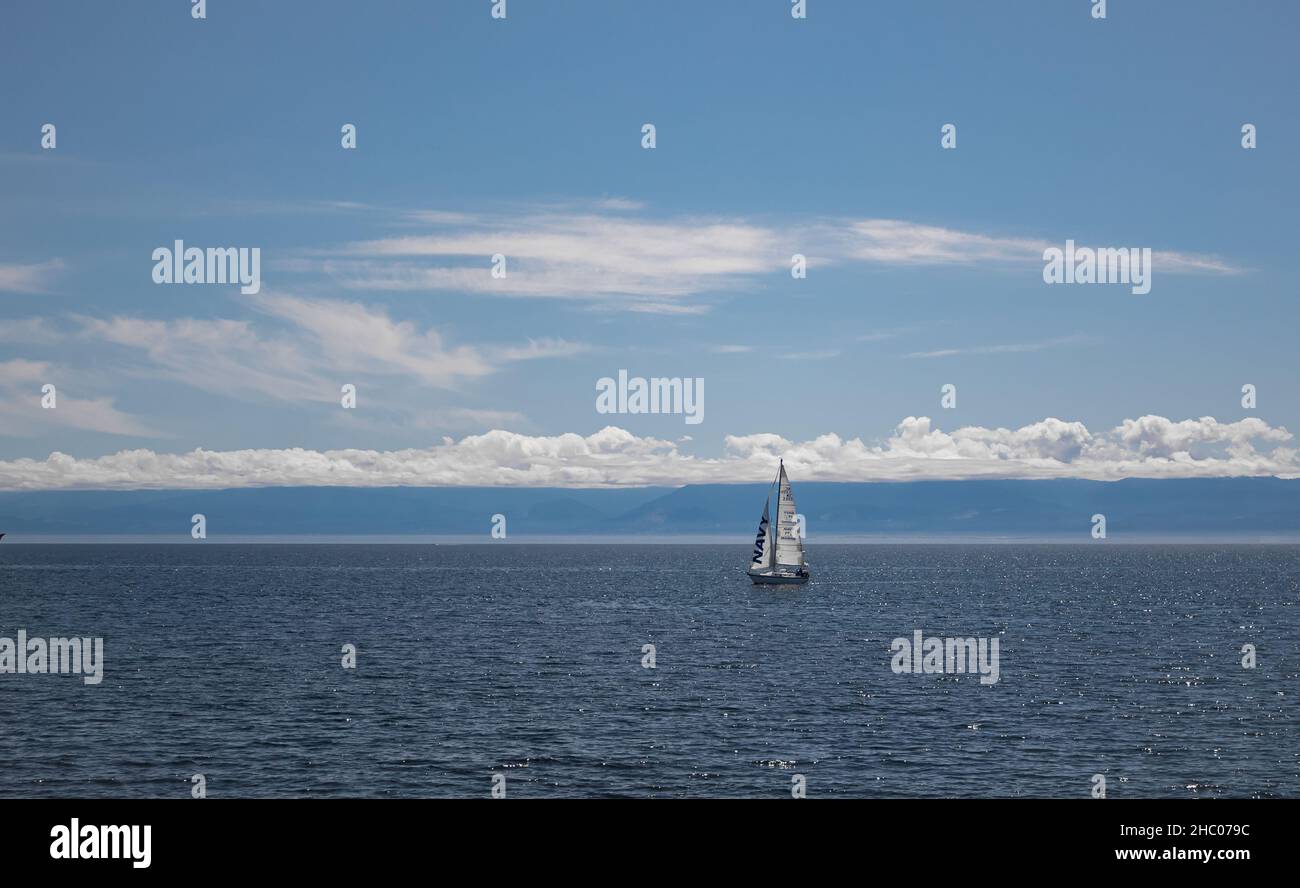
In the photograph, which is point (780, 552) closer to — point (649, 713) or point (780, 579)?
point (780, 579)

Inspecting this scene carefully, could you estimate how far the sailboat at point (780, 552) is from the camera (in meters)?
159

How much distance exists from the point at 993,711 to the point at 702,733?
56.2 ft

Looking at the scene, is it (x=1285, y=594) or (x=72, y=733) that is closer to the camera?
(x=72, y=733)

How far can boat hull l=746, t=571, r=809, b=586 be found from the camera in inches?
6412

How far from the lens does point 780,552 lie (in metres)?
162

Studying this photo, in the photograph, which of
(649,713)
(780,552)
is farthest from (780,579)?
(649,713)

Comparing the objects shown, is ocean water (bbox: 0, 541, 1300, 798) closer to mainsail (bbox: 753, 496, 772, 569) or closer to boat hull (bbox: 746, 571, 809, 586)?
boat hull (bbox: 746, 571, 809, 586)

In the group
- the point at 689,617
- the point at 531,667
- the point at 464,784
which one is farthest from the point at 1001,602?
the point at 464,784

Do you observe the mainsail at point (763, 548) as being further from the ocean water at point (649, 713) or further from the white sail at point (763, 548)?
the ocean water at point (649, 713)

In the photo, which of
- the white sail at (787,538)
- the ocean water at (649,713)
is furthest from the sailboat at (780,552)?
the ocean water at (649,713)

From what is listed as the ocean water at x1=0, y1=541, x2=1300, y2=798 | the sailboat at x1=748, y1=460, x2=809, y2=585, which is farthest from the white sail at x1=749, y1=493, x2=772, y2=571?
the ocean water at x1=0, y1=541, x2=1300, y2=798
